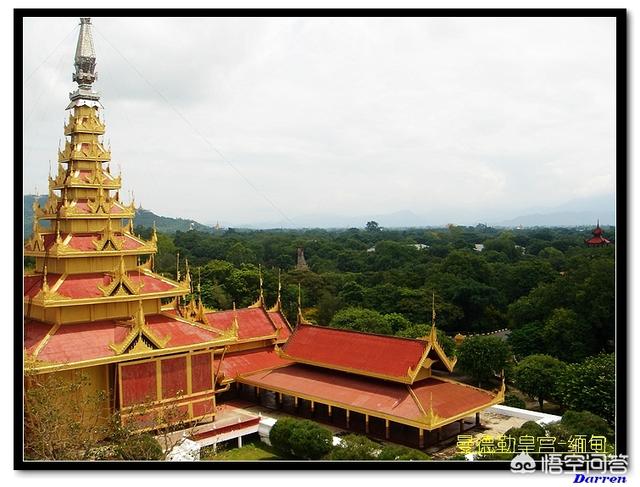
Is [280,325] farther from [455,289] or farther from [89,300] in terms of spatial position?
[455,289]

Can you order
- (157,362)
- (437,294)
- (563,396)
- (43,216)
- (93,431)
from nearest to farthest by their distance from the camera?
(93,431), (157,362), (43,216), (563,396), (437,294)

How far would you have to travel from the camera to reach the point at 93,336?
10859 mm

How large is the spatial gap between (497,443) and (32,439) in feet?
21.8

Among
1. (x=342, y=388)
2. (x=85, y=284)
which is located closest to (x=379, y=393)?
(x=342, y=388)

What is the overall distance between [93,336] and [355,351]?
15.9ft

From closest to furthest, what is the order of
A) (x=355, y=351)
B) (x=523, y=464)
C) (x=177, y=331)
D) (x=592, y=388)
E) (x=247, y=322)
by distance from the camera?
(x=523, y=464) → (x=177, y=331) → (x=355, y=351) → (x=592, y=388) → (x=247, y=322)

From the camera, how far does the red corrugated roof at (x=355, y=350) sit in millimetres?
11664

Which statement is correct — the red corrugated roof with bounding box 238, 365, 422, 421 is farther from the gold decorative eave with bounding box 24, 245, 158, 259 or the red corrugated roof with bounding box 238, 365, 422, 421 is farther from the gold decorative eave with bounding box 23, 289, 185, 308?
the gold decorative eave with bounding box 24, 245, 158, 259

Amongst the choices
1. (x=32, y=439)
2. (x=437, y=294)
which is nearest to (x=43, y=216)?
(x=32, y=439)

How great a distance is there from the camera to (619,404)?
352 inches

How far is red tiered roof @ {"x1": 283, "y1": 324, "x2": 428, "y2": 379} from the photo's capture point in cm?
1166

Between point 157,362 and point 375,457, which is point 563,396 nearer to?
point 375,457

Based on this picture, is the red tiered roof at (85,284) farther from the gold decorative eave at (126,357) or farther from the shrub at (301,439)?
the shrub at (301,439)

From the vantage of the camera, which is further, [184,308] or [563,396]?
[184,308]
